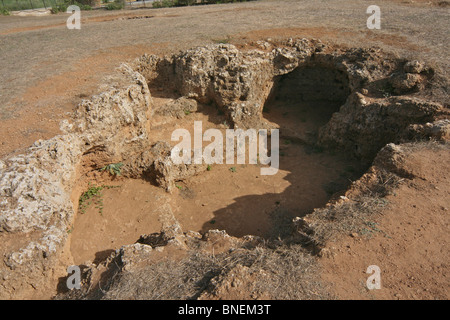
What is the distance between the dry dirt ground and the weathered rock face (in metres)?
0.80

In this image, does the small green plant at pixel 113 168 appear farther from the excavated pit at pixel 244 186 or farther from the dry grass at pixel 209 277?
the dry grass at pixel 209 277

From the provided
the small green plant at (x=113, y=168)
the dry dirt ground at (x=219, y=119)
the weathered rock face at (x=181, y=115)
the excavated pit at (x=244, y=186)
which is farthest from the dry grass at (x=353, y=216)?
the small green plant at (x=113, y=168)

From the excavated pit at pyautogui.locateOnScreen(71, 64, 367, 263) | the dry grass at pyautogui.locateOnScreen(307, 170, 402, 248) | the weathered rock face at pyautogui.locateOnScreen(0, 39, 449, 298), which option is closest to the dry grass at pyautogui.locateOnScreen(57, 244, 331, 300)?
the dry grass at pyautogui.locateOnScreen(307, 170, 402, 248)

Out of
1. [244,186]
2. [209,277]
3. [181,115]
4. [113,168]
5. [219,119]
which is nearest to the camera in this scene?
[209,277]

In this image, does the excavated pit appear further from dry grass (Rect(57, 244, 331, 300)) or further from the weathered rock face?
dry grass (Rect(57, 244, 331, 300))

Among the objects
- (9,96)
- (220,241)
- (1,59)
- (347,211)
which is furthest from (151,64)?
(347,211)

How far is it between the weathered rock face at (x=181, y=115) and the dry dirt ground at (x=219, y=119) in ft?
2.61

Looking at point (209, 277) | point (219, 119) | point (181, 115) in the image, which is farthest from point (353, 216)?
point (181, 115)

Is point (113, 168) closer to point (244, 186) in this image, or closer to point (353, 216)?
point (244, 186)

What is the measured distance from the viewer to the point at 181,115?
14117 millimetres

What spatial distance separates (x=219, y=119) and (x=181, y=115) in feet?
5.90

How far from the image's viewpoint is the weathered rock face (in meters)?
7.23

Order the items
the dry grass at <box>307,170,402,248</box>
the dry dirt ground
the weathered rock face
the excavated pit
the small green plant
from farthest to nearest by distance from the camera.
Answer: the small green plant
the excavated pit
the weathered rock face
the dry grass at <box>307,170,402,248</box>
the dry dirt ground

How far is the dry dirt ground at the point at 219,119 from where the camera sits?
237 inches
